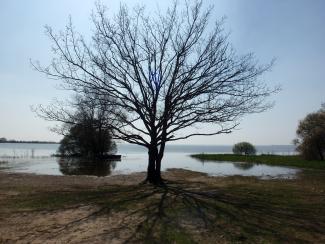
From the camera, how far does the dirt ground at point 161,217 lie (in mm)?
8891

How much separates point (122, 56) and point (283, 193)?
11245 mm

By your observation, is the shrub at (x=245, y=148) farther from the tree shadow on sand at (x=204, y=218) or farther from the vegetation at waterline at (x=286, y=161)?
the tree shadow on sand at (x=204, y=218)

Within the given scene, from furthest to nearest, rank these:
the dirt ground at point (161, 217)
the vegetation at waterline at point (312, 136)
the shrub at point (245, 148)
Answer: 1. the shrub at point (245, 148)
2. the vegetation at waterline at point (312, 136)
3. the dirt ground at point (161, 217)

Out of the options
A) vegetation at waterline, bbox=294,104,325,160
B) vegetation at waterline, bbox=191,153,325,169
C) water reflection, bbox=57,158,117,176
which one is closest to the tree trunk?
water reflection, bbox=57,158,117,176

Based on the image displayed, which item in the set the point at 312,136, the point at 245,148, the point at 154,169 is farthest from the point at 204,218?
the point at 245,148

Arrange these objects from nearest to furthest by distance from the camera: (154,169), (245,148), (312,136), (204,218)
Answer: (204,218), (154,169), (312,136), (245,148)

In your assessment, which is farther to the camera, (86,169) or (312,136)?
(312,136)

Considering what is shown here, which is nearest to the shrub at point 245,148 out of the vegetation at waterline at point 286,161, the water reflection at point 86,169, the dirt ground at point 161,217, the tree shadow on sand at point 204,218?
the vegetation at waterline at point 286,161

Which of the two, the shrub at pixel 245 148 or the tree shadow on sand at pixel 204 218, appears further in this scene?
the shrub at pixel 245 148

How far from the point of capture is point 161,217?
1097 cm

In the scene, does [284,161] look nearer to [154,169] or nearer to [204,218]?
[154,169]

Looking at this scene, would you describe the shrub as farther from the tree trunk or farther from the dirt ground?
the dirt ground

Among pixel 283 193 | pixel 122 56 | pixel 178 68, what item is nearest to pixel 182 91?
pixel 178 68

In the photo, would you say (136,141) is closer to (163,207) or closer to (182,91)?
(182,91)
